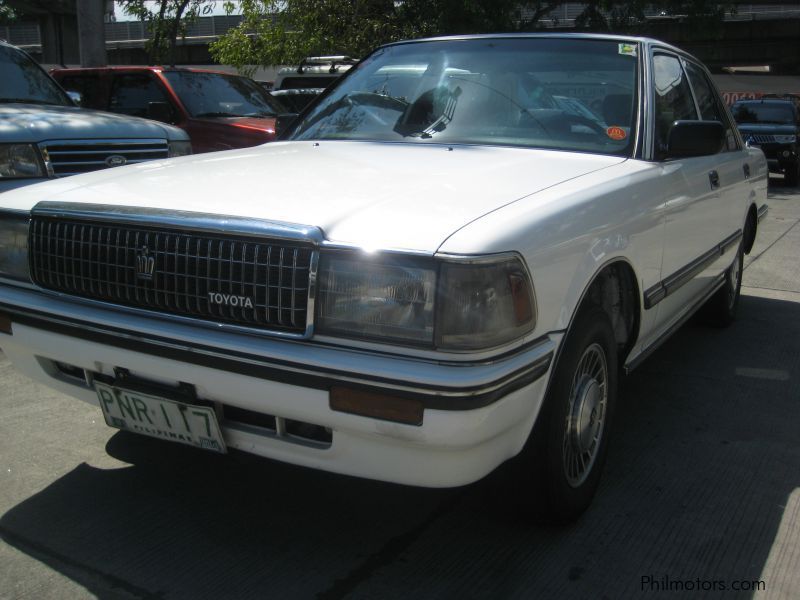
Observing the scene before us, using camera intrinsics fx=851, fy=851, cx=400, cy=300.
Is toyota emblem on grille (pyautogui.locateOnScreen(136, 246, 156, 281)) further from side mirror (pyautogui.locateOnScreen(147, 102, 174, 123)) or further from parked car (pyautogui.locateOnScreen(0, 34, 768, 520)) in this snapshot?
side mirror (pyautogui.locateOnScreen(147, 102, 174, 123))

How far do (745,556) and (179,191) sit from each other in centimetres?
219

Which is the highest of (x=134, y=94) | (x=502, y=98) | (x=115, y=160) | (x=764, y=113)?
(x=502, y=98)

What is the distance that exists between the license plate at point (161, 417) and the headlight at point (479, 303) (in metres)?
0.78

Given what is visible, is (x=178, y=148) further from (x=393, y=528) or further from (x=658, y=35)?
(x=658, y=35)

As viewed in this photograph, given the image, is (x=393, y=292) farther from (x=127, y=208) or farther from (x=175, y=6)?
(x=175, y=6)

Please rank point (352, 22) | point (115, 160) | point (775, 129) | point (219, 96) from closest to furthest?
point (115, 160) → point (219, 96) → point (352, 22) → point (775, 129)

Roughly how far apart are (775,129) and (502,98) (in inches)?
610

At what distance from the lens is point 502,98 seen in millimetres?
3680

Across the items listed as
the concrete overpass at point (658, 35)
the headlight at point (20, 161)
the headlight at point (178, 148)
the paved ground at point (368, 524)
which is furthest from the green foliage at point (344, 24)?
the paved ground at point (368, 524)

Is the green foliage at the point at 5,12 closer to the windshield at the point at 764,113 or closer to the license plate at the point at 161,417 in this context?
the windshield at the point at 764,113

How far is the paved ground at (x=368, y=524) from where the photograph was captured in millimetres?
2590

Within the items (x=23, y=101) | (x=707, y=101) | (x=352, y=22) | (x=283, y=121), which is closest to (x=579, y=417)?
(x=283, y=121)

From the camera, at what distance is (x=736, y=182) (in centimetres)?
479

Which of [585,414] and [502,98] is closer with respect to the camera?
[585,414]
